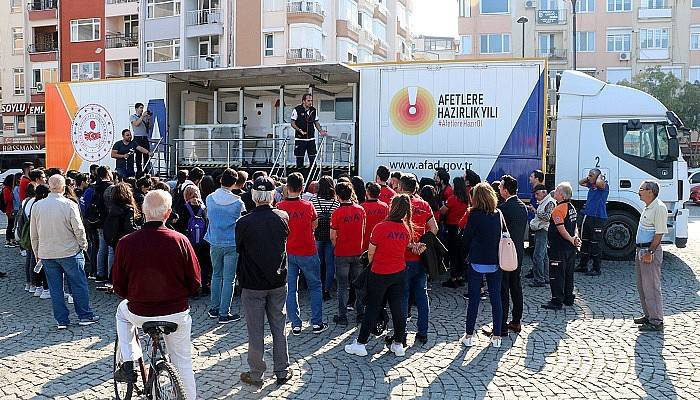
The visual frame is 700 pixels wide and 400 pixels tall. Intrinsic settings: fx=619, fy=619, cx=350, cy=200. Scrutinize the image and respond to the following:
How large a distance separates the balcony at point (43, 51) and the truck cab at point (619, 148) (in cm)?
4865

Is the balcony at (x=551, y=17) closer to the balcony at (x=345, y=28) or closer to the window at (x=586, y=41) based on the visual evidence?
the window at (x=586, y=41)

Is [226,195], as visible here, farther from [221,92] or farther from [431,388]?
[221,92]

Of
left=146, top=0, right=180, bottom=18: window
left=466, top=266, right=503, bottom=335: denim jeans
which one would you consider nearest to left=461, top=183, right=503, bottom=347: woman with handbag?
left=466, top=266, right=503, bottom=335: denim jeans

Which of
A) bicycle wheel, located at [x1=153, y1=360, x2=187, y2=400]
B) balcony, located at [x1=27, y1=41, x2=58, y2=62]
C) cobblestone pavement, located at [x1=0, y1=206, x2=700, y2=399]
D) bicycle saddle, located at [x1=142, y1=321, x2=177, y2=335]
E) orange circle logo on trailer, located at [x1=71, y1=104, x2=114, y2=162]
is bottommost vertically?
cobblestone pavement, located at [x1=0, y1=206, x2=700, y2=399]

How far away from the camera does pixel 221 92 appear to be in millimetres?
15602

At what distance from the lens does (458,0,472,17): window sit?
53594mm

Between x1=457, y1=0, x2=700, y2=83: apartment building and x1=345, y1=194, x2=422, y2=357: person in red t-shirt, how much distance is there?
159ft

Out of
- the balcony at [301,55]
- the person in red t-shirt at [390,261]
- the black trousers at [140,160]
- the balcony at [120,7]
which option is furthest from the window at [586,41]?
the person in red t-shirt at [390,261]

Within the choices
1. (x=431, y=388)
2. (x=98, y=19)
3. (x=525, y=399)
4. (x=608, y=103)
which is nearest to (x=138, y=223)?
(x=431, y=388)

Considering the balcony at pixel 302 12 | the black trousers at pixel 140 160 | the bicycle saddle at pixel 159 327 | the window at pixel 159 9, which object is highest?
the window at pixel 159 9

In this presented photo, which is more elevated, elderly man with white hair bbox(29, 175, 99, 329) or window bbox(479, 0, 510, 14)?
window bbox(479, 0, 510, 14)

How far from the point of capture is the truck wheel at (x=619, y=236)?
1216 centimetres

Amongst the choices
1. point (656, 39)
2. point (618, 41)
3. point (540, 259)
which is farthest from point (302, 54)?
point (540, 259)

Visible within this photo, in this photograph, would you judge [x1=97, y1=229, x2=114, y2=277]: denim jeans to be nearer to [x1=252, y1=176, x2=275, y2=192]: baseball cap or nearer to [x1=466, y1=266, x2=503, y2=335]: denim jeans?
[x1=252, y1=176, x2=275, y2=192]: baseball cap
